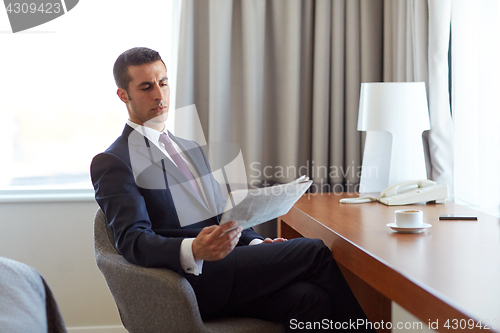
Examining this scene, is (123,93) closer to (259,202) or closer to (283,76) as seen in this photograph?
(259,202)

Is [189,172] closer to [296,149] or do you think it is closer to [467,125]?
[296,149]

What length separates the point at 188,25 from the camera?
7.72 ft

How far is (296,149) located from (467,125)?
84 centimetres

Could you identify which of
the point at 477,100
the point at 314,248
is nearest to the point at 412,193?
the point at 477,100

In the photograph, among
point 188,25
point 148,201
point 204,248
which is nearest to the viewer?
point 204,248

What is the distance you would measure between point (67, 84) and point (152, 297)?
166 centimetres

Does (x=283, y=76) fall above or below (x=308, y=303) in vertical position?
above

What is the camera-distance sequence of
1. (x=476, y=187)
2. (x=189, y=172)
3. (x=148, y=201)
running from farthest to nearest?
(x=476, y=187), (x=189, y=172), (x=148, y=201)

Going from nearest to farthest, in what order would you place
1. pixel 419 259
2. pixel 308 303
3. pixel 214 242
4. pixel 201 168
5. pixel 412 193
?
pixel 419 259 < pixel 214 242 < pixel 308 303 < pixel 201 168 < pixel 412 193

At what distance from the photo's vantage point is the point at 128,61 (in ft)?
4.95

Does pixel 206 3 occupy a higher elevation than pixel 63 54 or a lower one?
higher

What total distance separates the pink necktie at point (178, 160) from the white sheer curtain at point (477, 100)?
1.16 meters

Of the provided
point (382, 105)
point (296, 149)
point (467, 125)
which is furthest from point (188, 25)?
point (467, 125)

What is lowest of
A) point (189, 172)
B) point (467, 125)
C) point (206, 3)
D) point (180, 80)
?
point (189, 172)
